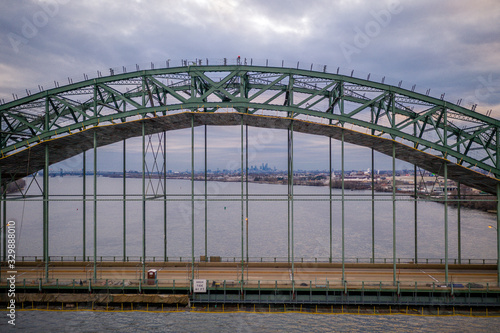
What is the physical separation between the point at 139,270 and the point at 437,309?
26251 mm

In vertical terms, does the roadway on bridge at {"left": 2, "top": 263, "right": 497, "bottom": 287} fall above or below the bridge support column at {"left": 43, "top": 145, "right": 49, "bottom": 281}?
below

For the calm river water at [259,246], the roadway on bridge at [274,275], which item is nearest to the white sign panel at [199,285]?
the roadway on bridge at [274,275]

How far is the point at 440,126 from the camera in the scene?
31859mm

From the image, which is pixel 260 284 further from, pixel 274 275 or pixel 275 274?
pixel 275 274

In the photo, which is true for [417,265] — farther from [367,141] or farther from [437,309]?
[367,141]

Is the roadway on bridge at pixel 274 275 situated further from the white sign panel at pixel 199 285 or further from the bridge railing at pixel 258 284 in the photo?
the white sign panel at pixel 199 285

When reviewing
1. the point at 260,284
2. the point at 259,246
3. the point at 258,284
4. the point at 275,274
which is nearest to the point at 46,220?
the point at 258,284

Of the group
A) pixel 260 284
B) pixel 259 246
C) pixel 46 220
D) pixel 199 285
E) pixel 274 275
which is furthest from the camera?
pixel 259 246

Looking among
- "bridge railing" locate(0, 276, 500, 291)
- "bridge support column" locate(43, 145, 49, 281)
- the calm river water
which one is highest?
"bridge support column" locate(43, 145, 49, 281)

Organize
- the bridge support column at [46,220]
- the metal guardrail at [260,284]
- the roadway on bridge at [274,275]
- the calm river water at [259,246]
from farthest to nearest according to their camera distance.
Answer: the bridge support column at [46,220] < the roadway on bridge at [274,275] < the metal guardrail at [260,284] < the calm river water at [259,246]

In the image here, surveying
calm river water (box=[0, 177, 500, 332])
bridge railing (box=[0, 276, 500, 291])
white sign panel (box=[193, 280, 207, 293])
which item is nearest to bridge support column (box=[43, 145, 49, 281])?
calm river water (box=[0, 177, 500, 332])

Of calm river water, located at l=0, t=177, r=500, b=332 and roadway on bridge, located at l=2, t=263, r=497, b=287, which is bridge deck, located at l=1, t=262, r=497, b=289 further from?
calm river water, located at l=0, t=177, r=500, b=332

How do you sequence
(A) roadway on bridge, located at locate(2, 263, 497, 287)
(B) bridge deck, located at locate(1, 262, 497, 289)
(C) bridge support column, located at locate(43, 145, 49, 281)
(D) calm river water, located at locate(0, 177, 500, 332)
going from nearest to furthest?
1. (D) calm river water, located at locate(0, 177, 500, 332)
2. (B) bridge deck, located at locate(1, 262, 497, 289)
3. (A) roadway on bridge, located at locate(2, 263, 497, 287)
4. (C) bridge support column, located at locate(43, 145, 49, 281)

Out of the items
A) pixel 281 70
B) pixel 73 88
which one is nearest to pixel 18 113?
pixel 73 88
